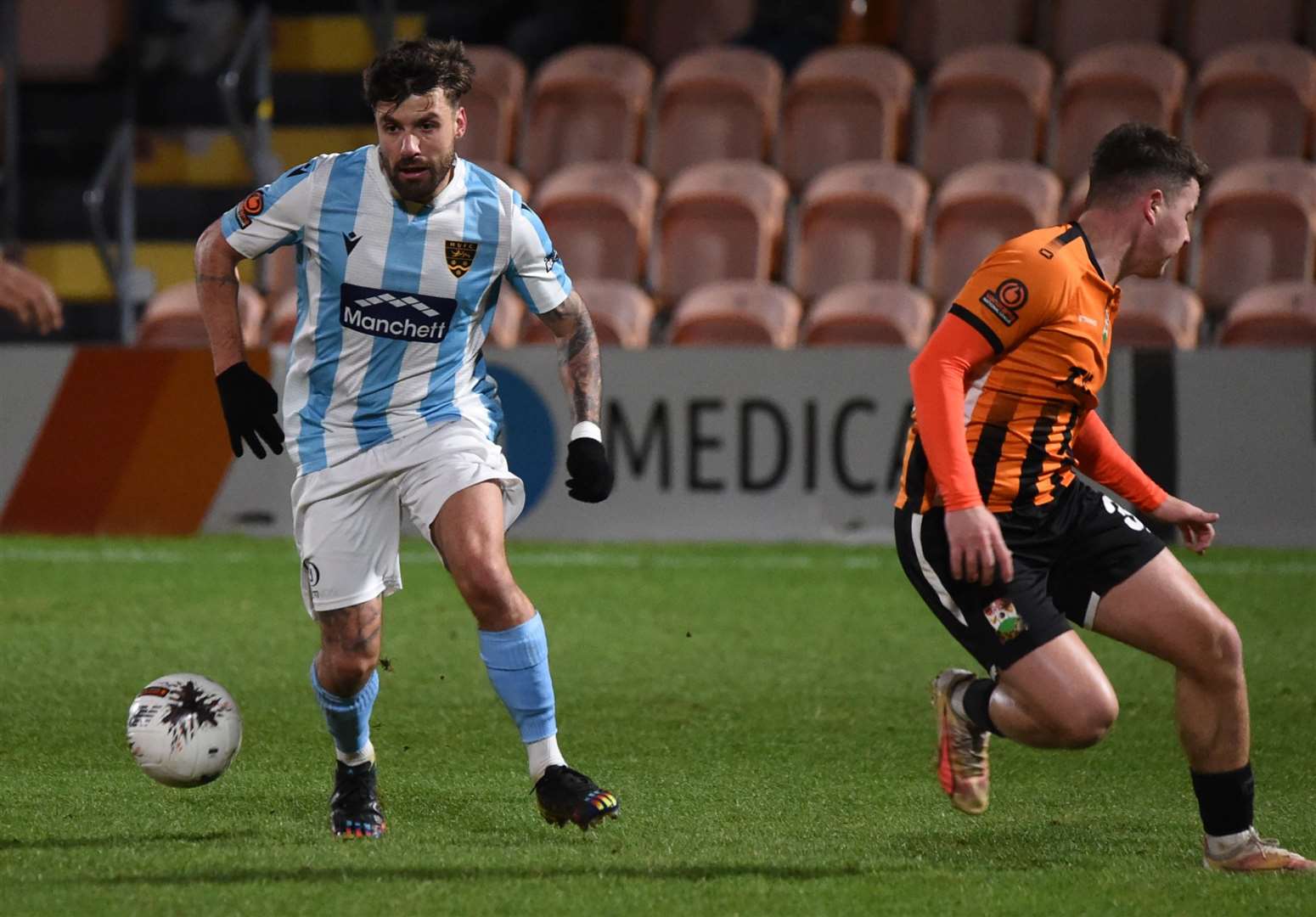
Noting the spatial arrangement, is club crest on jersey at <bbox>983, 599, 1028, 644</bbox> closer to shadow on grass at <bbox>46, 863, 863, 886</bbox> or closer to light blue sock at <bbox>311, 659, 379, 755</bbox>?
shadow on grass at <bbox>46, 863, 863, 886</bbox>

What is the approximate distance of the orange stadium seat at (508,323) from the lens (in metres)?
11.6

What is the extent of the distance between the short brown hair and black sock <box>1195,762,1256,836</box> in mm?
1368

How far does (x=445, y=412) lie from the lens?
4832 mm

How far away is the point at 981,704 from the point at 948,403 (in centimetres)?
78

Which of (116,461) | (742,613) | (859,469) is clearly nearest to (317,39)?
(116,461)

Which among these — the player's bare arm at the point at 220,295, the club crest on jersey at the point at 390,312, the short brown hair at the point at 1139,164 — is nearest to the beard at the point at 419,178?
the club crest on jersey at the point at 390,312

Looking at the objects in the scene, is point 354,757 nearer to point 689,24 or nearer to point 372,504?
point 372,504

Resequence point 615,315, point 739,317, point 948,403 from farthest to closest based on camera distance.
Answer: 1. point 615,315
2. point 739,317
3. point 948,403

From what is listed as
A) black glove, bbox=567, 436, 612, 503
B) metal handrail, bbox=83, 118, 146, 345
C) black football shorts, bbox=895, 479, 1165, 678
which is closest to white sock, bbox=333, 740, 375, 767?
black glove, bbox=567, 436, 612, 503

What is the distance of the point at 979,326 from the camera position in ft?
14.2

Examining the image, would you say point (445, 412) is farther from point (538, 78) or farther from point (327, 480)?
point (538, 78)

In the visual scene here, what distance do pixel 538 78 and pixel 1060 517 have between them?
9.44 meters

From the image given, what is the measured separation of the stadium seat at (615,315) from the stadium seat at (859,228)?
1.15m

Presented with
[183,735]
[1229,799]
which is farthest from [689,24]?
[1229,799]
